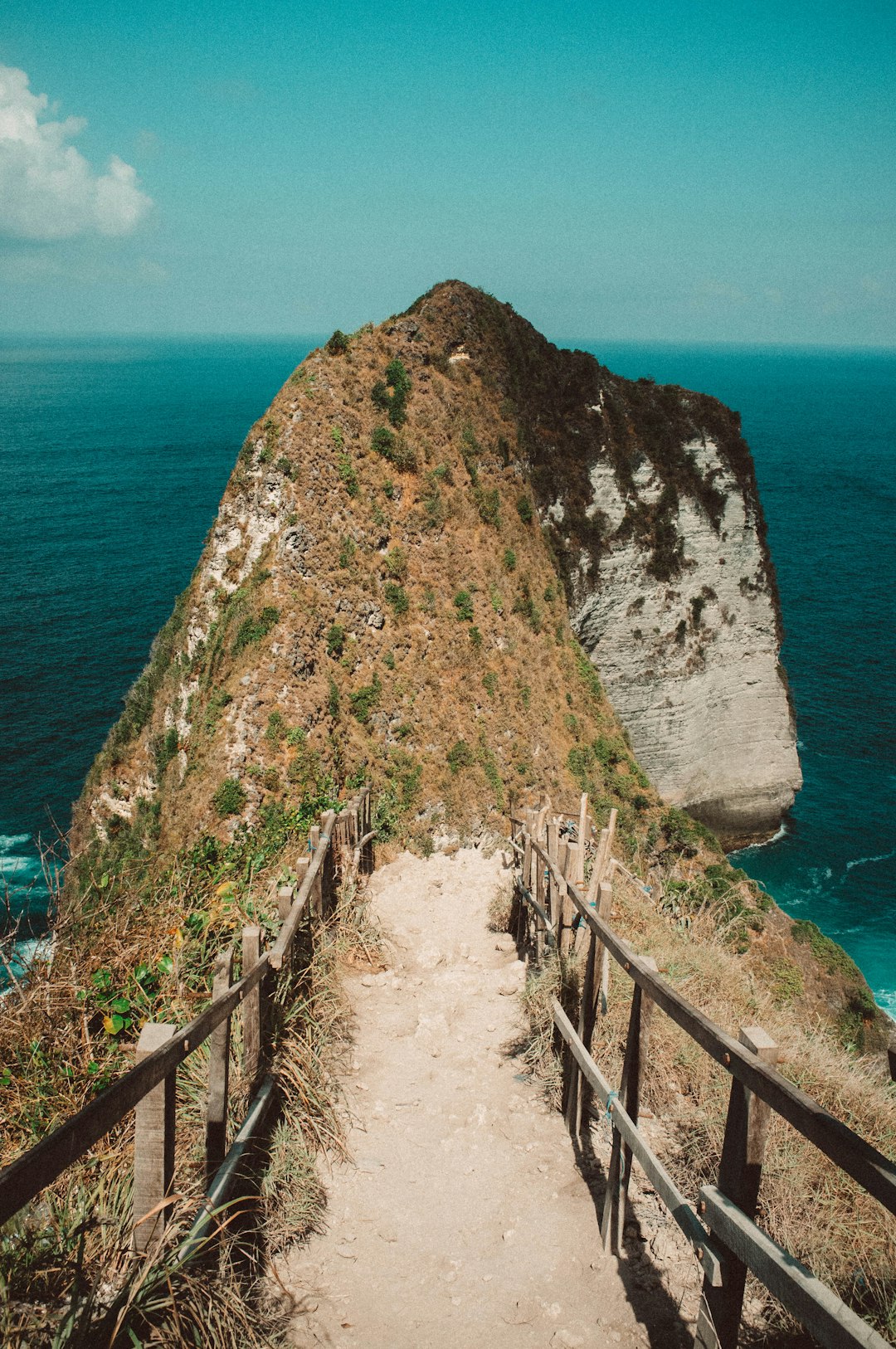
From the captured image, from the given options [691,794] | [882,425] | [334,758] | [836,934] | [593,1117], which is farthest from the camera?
[882,425]

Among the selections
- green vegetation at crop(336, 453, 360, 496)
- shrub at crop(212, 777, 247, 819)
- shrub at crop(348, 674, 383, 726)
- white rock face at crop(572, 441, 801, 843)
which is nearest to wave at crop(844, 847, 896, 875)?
white rock face at crop(572, 441, 801, 843)

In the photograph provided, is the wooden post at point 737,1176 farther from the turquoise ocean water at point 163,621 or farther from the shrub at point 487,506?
the shrub at point 487,506

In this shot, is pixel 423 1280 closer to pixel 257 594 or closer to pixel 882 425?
pixel 257 594

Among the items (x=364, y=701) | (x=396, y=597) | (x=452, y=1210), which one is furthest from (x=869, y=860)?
(x=452, y=1210)

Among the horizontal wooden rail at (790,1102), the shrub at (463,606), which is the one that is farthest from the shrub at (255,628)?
the horizontal wooden rail at (790,1102)

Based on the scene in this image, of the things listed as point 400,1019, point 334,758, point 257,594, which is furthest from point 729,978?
point 257,594

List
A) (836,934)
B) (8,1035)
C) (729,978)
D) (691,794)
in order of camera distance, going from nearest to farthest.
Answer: (8,1035)
(729,978)
(836,934)
(691,794)
